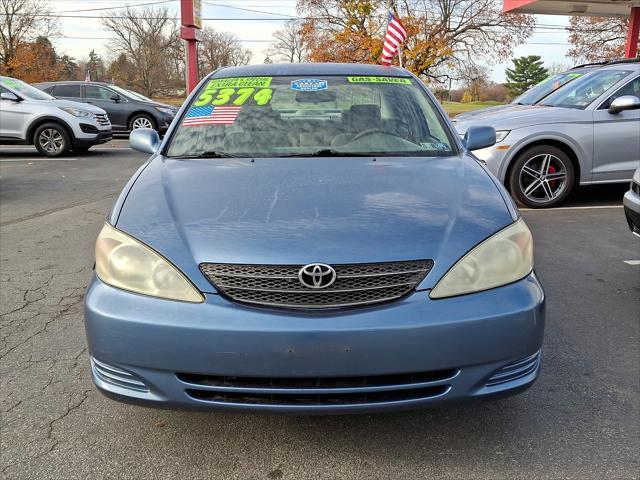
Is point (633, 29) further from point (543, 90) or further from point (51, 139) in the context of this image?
point (51, 139)

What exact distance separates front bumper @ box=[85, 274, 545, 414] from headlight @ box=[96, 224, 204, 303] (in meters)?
0.04

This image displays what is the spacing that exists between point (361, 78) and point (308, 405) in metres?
2.23

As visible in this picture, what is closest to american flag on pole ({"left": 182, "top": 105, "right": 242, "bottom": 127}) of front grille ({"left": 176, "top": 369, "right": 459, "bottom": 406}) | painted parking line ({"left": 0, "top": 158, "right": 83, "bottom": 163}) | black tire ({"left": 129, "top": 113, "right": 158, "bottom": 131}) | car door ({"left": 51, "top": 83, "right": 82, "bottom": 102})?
front grille ({"left": 176, "top": 369, "right": 459, "bottom": 406})

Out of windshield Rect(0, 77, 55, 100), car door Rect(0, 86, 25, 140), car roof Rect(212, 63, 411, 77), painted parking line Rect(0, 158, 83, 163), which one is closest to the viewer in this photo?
car roof Rect(212, 63, 411, 77)

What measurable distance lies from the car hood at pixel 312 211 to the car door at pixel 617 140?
4.59 m

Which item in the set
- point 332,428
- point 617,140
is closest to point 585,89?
point 617,140

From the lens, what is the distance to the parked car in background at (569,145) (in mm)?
6547

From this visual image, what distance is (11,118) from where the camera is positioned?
452 inches

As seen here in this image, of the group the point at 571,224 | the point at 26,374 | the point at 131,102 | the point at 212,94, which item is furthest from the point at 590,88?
the point at 131,102

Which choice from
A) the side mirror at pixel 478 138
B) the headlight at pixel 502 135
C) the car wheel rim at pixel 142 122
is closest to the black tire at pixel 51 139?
the car wheel rim at pixel 142 122

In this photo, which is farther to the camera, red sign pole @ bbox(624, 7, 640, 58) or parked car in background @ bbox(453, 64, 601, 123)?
red sign pole @ bbox(624, 7, 640, 58)

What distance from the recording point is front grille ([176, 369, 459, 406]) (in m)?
1.94

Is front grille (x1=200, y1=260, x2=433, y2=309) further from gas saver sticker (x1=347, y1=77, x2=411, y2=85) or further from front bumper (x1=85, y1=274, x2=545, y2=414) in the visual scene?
gas saver sticker (x1=347, y1=77, x2=411, y2=85)

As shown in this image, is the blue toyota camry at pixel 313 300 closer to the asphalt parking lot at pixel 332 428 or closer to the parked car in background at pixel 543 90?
the asphalt parking lot at pixel 332 428
